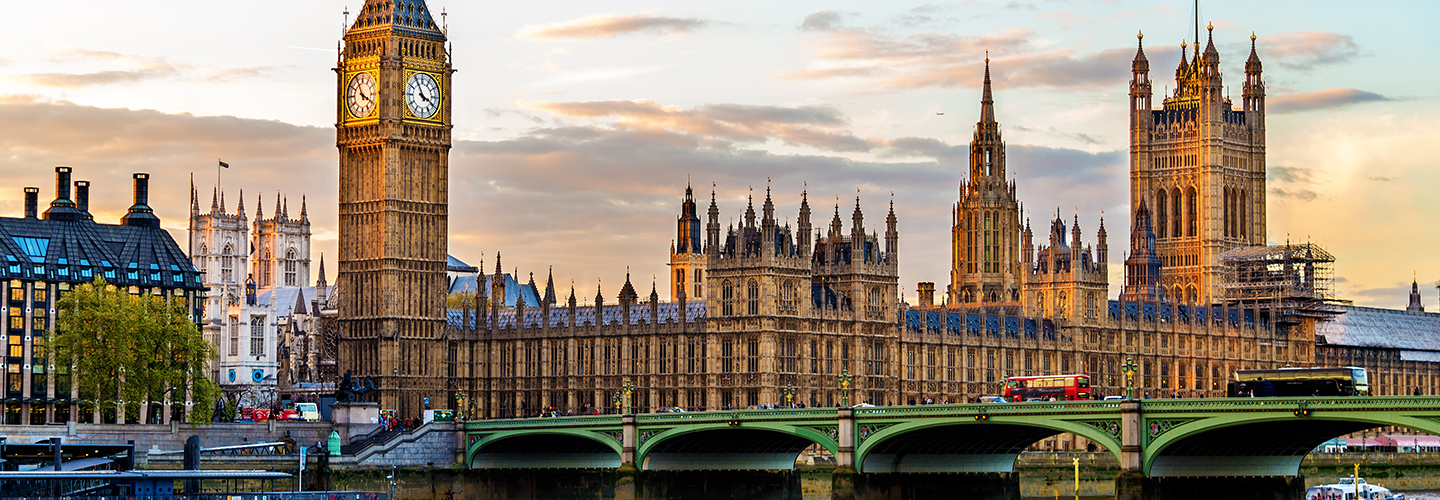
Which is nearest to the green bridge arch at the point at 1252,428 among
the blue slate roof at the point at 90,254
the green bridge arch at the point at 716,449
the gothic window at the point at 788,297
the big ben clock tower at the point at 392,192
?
the green bridge arch at the point at 716,449

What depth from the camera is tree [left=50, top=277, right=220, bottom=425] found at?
13025 centimetres

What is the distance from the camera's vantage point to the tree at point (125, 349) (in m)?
130

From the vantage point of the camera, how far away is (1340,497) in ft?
391

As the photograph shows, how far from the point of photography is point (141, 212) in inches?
5969

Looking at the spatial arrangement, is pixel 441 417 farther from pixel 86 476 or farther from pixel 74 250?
pixel 86 476

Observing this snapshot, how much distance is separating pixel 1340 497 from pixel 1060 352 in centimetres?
5255

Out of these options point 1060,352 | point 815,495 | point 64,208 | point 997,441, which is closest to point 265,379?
point 64,208

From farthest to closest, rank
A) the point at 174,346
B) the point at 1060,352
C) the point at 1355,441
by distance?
the point at 1355,441 → the point at 1060,352 → the point at 174,346

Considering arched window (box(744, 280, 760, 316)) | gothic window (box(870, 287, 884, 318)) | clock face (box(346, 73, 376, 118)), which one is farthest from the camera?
clock face (box(346, 73, 376, 118))

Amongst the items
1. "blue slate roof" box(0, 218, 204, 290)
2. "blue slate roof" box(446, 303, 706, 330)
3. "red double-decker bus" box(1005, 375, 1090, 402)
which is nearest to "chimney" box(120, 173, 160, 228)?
"blue slate roof" box(0, 218, 204, 290)

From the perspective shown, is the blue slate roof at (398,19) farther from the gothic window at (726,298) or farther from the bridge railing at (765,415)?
the bridge railing at (765,415)

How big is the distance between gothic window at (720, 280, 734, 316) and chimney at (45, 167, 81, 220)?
3874cm

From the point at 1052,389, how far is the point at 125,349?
5011 centimetres

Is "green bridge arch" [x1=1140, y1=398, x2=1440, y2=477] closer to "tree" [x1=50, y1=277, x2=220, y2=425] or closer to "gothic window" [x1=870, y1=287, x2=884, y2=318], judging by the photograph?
"gothic window" [x1=870, y1=287, x2=884, y2=318]
